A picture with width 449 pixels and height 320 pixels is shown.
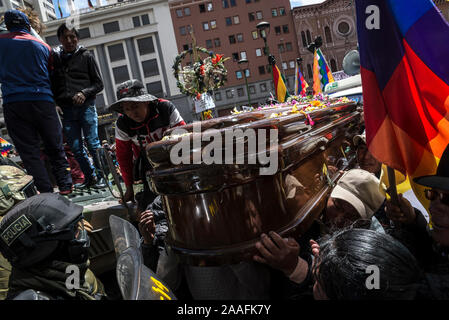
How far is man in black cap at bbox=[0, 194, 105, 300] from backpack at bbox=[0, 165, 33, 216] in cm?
104

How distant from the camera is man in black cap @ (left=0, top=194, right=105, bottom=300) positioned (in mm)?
1641

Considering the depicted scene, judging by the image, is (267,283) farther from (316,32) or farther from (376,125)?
(316,32)

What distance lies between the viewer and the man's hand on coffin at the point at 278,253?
5.28ft

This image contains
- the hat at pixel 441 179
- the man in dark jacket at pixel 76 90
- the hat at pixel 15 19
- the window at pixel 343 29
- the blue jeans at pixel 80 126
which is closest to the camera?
the hat at pixel 441 179

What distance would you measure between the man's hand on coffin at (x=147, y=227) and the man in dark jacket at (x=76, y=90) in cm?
198

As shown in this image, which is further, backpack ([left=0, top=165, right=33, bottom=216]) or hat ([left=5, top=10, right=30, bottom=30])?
hat ([left=5, top=10, right=30, bottom=30])

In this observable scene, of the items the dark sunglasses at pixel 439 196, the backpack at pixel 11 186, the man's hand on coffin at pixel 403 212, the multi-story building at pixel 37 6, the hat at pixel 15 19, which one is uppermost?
the multi-story building at pixel 37 6

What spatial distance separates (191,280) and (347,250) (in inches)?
40.2

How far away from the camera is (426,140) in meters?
1.88

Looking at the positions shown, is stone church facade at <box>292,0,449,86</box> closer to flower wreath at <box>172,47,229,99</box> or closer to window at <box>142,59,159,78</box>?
window at <box>142,59,159,78</box>

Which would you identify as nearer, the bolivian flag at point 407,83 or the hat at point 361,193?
the bolivian flag at point 407,83

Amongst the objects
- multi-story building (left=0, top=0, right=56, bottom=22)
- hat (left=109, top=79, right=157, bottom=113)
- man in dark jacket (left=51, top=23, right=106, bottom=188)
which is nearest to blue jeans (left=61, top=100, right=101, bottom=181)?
man in dark jacket (left=51, top=23, right=106, bottom=188)

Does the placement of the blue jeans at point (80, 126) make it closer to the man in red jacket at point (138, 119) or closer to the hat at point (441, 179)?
the man in red jacket at point (138, 119)

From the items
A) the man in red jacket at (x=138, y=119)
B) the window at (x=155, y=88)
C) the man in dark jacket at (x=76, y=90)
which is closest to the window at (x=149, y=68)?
the window at (x=155, y=88)
